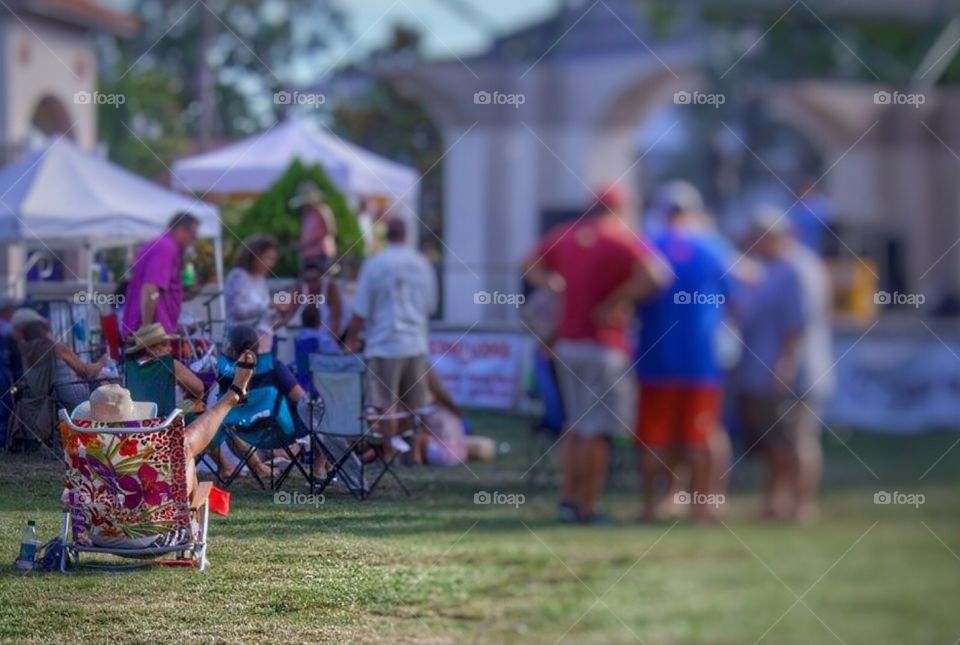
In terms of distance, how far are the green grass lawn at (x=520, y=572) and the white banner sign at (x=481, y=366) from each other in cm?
30

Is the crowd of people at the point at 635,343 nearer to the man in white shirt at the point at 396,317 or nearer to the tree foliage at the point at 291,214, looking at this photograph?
the man in white shirt at the point at 396,317

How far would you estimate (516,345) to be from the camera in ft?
21.7

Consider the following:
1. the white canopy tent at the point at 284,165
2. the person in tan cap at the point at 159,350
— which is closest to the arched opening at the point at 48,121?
the white canopy tent at the point at 284,165

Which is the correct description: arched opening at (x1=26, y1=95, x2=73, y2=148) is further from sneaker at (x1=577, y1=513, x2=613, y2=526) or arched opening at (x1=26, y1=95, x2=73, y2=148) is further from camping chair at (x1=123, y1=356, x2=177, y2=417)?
sneaker at (x1=577, y1=513, x2=613, y2=526)

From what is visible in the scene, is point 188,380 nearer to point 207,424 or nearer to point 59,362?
point 207,424

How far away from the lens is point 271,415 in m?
5.81

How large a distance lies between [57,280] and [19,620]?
1.24m

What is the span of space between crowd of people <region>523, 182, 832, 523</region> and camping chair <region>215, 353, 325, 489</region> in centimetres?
88

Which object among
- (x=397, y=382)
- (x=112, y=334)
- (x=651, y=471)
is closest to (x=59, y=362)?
(x=112, y=334)

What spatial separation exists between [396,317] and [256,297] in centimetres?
56

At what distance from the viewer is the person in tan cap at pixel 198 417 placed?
5.60m

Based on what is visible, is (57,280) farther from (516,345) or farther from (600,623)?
(600,623)

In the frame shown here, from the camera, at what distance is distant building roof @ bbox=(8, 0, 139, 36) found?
656 cm

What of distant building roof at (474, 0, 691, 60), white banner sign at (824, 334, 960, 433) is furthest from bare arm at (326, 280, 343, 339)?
white banner sign at (824, 334, 960, 433)
